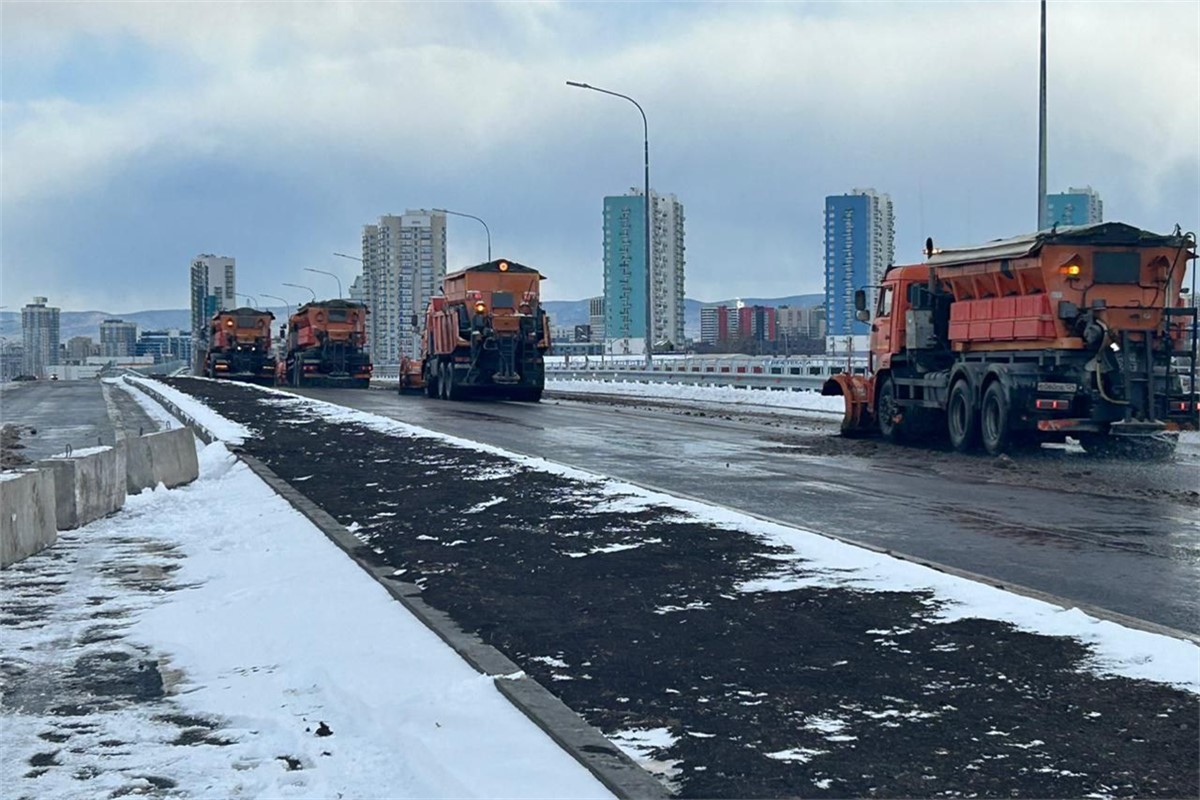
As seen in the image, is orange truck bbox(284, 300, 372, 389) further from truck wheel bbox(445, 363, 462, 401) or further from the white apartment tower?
the white apartment tower

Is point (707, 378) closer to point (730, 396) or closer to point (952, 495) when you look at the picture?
point (730, 396)

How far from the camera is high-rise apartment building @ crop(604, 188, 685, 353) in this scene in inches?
5369

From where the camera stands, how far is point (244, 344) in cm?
6838

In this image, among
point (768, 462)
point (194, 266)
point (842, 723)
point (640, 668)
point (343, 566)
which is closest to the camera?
point (842, 723)

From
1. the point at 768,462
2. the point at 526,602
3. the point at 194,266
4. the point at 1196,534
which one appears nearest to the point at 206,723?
the point at 526,602

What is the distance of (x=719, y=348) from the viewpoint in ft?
422

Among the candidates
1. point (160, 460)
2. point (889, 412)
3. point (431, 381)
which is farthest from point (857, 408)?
point (431, 381)

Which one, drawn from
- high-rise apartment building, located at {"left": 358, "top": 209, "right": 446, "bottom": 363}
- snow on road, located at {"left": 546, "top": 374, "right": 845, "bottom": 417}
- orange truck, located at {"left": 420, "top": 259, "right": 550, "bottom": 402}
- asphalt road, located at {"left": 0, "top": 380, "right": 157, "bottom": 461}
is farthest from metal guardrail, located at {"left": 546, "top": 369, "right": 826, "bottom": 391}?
high-rise apartment building, located at {"left": 358, "top": 209, "right": 446, "bottom": 363}

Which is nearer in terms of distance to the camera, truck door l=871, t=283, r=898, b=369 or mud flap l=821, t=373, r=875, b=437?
truck door l=871, t=283, r=898, b=369

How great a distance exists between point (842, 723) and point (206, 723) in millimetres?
2907

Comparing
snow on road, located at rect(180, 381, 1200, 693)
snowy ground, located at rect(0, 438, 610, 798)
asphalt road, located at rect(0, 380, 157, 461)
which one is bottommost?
asphalt road, located at rect(0, 380, 157, 461)

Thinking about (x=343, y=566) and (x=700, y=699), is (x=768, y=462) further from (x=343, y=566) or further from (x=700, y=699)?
(x=700, y=699)

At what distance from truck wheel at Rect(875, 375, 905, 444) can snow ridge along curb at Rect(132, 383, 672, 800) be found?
46.7 ft

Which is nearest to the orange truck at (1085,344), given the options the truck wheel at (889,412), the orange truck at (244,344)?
the truck wheel at (889,412)
